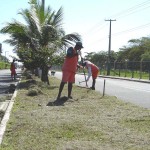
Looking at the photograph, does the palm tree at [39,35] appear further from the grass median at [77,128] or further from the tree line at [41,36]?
the grass median at [77,128]

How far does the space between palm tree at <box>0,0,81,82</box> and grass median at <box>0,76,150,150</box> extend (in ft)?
36.0

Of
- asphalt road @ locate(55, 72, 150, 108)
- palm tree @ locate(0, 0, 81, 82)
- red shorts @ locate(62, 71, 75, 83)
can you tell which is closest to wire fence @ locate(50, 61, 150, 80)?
asphalt road @ locate(55, 72, 150, 108)

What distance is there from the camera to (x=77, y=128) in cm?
734

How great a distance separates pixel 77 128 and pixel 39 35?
14.6 meters

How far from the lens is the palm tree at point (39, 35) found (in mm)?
21484

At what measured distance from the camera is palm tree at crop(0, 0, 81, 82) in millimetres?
21484

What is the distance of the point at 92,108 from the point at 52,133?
3358 mm

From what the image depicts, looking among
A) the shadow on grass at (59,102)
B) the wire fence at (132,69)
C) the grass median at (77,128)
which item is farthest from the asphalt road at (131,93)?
the wire fence at (132,69)

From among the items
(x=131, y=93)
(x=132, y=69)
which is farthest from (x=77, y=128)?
(x=132, y=69)

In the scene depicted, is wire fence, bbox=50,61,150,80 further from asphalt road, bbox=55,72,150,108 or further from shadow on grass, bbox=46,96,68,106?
shadow on grass, bbox=46,96,68,106

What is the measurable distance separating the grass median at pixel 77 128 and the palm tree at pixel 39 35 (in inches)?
432

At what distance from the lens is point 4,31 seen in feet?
76.1

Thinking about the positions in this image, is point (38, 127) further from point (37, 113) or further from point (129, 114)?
point (129, 114)

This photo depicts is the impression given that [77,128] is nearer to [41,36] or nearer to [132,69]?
[41,36]
